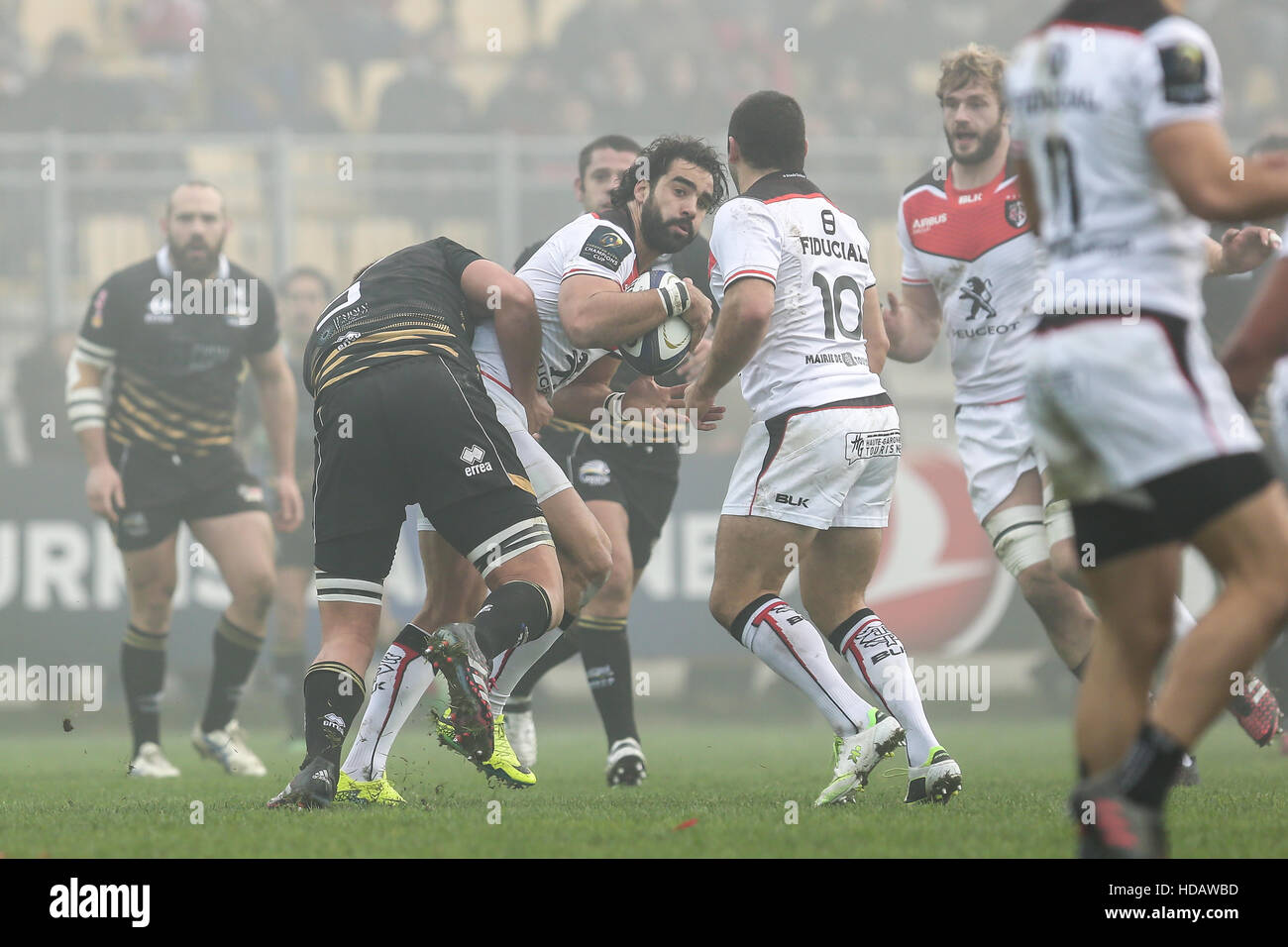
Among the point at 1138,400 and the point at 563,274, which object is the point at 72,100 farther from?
the point at 1138,400

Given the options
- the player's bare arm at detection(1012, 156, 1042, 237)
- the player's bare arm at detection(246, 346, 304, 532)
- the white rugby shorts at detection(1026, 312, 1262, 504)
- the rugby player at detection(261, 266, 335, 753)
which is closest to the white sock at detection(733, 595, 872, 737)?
the player's bare arm at detection(1012, 156, 1042, 237)

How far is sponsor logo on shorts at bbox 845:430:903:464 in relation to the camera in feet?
18.5

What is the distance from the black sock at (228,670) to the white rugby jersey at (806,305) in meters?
3.85

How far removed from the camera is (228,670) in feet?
27.6

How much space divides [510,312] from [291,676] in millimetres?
5490

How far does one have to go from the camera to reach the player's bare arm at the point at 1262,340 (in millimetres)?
3271

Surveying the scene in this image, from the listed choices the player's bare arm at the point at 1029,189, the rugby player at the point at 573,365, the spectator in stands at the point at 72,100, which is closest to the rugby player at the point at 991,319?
the rugby player at the point at 573,365

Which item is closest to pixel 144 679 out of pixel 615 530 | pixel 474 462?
pixel 615 530

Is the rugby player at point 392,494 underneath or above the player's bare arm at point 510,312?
underneath

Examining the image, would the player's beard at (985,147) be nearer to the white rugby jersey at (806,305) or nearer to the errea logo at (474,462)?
the white rugby jersey at (806,305)

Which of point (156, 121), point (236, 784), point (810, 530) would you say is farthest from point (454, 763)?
point (156, 121)

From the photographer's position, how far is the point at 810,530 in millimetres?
5629
